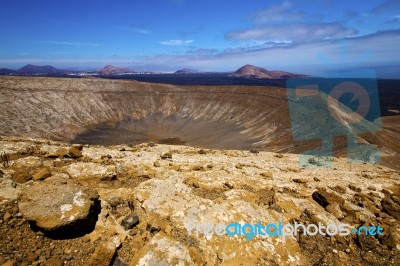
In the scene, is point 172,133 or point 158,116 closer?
point 172,133

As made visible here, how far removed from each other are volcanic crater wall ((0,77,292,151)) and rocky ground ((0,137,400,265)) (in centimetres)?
3188

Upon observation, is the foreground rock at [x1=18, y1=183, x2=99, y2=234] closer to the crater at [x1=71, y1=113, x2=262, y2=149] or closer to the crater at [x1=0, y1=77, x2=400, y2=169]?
the crater at [x1=0, y1=77, x2=400, y2=169]

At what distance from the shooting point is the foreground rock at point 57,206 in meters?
5.57

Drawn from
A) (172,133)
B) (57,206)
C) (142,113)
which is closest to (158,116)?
(142,113)

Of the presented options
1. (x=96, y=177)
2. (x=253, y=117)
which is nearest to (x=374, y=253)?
(x=96, y=177)

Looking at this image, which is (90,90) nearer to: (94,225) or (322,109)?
(322,109)

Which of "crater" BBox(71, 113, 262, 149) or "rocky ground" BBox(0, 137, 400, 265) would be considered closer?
"rocky ground" BBox(0, 137, 400, 265)

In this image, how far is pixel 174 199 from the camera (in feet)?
26.4

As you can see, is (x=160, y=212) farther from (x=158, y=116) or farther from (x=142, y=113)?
(x=142, y=113)

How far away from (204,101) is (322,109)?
31.5m

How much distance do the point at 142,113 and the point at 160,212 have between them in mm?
61093

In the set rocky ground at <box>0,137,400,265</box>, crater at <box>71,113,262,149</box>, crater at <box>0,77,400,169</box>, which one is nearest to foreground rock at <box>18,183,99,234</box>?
rocky ground at <box>0,137,400,265</box>

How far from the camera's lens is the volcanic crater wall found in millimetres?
47438

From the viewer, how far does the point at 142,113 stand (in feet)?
217
